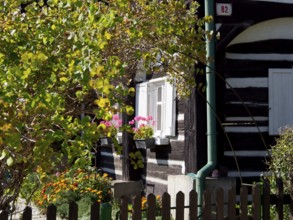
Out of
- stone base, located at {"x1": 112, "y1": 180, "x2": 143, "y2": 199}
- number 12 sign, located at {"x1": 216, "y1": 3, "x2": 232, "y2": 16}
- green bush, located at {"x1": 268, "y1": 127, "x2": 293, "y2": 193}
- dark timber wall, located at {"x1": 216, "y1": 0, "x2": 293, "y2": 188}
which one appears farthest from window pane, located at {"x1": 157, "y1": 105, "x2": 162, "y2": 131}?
green bush, located at {"x1": 268, "y1": 127, "x2": 293, "y2": 193}

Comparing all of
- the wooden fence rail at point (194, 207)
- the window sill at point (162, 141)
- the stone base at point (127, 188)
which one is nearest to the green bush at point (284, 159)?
the wooden fence rail at point (194, 207)

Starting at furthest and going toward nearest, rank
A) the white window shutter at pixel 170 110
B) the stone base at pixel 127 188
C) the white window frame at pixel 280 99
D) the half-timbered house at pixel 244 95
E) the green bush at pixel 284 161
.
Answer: the stone base at pixel 127 188
the white window shutter at pixel 170 110
the white window frame at pixel 280 99
the half-timbered house at pixel 244 95
the green bush at pixel 284 161

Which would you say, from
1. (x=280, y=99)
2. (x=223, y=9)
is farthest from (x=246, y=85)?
(x=223, y=9)

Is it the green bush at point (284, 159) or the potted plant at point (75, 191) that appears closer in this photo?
the green bush at point (284, 159)

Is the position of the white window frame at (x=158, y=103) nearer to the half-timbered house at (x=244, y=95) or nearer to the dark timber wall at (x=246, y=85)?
the half-timbered house at (x=244, y=95)

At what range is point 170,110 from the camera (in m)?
9.98

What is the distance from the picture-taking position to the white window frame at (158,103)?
392 inches

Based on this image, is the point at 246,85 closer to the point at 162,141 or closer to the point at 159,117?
the point at 162,141

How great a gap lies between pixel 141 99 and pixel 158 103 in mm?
686

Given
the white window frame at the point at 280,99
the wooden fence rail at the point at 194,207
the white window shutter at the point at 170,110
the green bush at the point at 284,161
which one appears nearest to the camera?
the wooden fence rail at the point at 194,207

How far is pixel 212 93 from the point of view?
8695mm

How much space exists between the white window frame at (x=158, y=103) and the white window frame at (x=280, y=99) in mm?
1605

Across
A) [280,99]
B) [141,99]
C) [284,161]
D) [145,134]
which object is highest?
[141,99]

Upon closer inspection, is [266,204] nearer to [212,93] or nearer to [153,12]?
[153,12]
